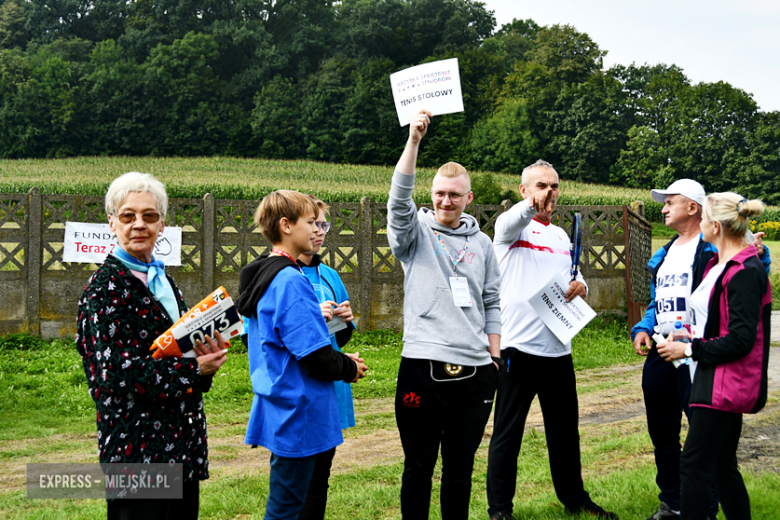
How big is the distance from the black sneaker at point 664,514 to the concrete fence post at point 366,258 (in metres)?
6.71

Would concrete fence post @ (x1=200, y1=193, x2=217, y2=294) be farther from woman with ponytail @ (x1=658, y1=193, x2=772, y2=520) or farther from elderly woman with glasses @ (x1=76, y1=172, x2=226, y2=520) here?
woman with ponytail @ (x1=658, y1=193, x2=772, y2=520)

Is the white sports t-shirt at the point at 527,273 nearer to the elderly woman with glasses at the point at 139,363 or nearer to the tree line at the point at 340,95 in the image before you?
the elderly woman with glasses at the point at 139,363

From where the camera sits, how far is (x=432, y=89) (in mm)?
3184

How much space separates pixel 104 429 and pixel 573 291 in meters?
2.85

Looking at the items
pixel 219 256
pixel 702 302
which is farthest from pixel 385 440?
pixel 219 256

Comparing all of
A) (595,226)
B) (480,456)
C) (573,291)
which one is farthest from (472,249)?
(595,226)

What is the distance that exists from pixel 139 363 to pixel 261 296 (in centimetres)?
62

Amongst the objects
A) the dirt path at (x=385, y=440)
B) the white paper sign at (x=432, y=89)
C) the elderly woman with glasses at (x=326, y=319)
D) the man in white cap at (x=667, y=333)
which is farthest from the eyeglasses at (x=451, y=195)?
the dirt path at (x=385, y=440)

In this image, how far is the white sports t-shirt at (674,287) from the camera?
3.69m

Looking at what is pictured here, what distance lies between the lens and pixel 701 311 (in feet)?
10.8

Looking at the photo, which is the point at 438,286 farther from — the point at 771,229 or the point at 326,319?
the point at 771,229

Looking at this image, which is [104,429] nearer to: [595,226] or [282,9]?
[595,226]

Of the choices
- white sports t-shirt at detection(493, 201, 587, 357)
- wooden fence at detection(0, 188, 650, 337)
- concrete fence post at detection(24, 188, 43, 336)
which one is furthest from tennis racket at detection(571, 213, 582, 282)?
concrete fence post at detection(24, 188, 43, 336)

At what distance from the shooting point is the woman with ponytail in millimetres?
2982
